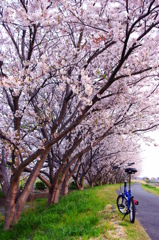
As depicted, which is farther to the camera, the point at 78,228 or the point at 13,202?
the point at 13,202

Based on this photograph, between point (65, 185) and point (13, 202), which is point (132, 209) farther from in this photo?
point (65, 185)

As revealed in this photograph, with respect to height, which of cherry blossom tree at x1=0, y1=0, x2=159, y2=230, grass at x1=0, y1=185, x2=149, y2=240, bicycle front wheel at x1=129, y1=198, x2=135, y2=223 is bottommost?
grass at x1=0, y1=185, x2=149, y2=240

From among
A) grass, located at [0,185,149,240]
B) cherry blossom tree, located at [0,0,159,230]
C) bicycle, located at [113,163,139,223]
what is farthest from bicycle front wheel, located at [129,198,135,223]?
cherry blossom tree, located at [0,0,159,230]

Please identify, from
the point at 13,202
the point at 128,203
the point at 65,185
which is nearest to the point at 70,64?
the point at 128,203

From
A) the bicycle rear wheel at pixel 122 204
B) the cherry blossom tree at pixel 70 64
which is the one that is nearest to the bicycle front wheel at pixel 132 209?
the bicycle rear wheel at pixel 122 204

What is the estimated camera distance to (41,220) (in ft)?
20.2

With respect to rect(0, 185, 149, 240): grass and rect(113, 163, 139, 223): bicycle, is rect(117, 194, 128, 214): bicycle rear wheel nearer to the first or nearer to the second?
rect(113, 163, 139, 223): bicycle

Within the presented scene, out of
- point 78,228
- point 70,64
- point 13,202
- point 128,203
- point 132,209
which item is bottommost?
point 78,228

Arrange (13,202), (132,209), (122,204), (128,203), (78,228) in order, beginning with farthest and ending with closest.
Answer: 1. (13,202)
2. (122,204)
3. (128,203)
4. (132,209)
5. (78,228)

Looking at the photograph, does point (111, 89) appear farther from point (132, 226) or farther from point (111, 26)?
A: point (132, 226)

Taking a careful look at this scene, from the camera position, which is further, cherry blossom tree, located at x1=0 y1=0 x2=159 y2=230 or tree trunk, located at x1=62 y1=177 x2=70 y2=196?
tree trunk, located at x1=62 y1=177 x2=70 y2=196

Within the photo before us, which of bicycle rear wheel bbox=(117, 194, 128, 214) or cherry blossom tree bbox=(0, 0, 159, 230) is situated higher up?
cherry blossom tree bbox=(0, 0, 159, 230)

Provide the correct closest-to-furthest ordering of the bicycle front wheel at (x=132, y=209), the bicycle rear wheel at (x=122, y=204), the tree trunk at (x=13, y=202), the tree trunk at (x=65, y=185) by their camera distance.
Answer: the bicycle front wheel at (x=132, y=209), the bicycle rear wheel at (x=122, y=204), the tree trunk at (x=13, y=202), the tree trunk at (x=65, y=185)

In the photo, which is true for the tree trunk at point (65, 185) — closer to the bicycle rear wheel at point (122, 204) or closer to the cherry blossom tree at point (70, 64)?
the cherry blossom tree at point (70, 64)
